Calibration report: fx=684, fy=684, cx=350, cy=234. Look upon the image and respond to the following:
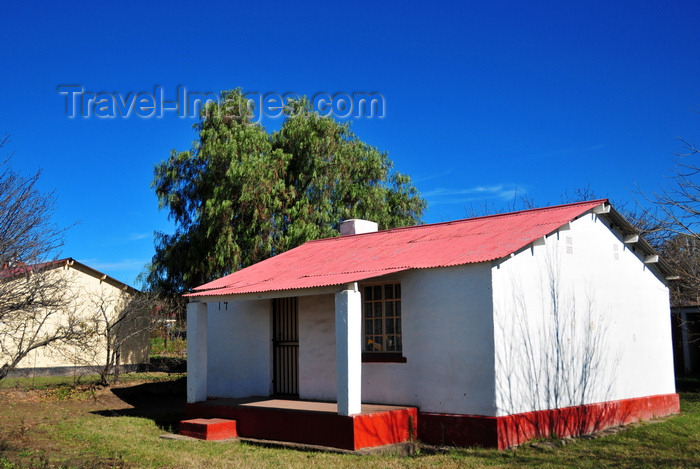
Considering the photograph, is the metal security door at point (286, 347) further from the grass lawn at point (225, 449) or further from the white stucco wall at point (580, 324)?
the white stucco wall at point (580, 324)

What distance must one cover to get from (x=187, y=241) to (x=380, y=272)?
52.6 ft

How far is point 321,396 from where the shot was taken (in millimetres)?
12836

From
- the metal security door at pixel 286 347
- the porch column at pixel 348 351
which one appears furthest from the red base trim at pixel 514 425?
the metal security door at pixel 286 347

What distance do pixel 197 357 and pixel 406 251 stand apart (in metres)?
4.60

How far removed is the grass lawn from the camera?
942 cm

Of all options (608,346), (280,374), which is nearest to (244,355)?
(280,374)

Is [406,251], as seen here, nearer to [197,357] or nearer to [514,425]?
[514,425]

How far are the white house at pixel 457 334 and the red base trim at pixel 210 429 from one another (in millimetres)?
218

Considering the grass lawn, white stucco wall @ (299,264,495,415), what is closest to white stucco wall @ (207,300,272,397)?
the grass lawn

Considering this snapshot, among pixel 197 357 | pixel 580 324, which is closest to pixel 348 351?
pixel 197 357

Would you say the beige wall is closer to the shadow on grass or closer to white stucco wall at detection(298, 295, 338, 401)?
the shadow on grass

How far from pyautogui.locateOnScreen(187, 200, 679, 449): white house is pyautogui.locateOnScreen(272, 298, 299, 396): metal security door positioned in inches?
1.2

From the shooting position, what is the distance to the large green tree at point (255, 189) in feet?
81.9

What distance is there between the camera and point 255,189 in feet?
82.2
